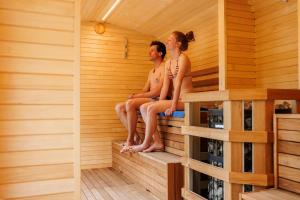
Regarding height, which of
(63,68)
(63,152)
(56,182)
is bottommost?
(56,182)

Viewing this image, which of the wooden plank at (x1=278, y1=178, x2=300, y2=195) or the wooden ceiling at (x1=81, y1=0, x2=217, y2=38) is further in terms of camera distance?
the wooden ceiling at (x1=81, y1=0, x2=217, y2=38)

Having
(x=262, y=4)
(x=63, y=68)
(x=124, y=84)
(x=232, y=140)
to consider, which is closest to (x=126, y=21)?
(x=124, y=84)

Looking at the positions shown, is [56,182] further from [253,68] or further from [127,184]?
[253,68]

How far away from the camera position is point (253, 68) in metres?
3.60

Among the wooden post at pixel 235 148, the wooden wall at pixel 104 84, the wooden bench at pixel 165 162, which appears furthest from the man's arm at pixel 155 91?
the wooden post at pixel 235 148

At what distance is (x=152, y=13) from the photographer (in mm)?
4375

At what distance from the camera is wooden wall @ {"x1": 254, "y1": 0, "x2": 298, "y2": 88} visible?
3.09 metres

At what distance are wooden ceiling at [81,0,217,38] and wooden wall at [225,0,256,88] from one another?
15.3 inches

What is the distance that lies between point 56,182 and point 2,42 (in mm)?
949

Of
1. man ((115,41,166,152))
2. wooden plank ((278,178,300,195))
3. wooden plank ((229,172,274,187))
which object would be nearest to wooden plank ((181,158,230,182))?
wooden plank ((229,172,274,187))

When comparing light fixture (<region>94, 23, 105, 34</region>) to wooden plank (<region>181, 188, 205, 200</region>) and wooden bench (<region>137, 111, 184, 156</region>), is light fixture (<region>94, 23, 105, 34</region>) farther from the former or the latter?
wooden plank (<region>181, 188, 205, 200</region>)

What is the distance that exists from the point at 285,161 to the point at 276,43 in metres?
1.98

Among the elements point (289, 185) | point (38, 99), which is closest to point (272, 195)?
point (289, 185)

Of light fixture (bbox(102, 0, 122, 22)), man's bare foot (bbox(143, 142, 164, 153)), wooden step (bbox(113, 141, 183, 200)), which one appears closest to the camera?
wooden step (bbox(113, 141, 183, 200))
